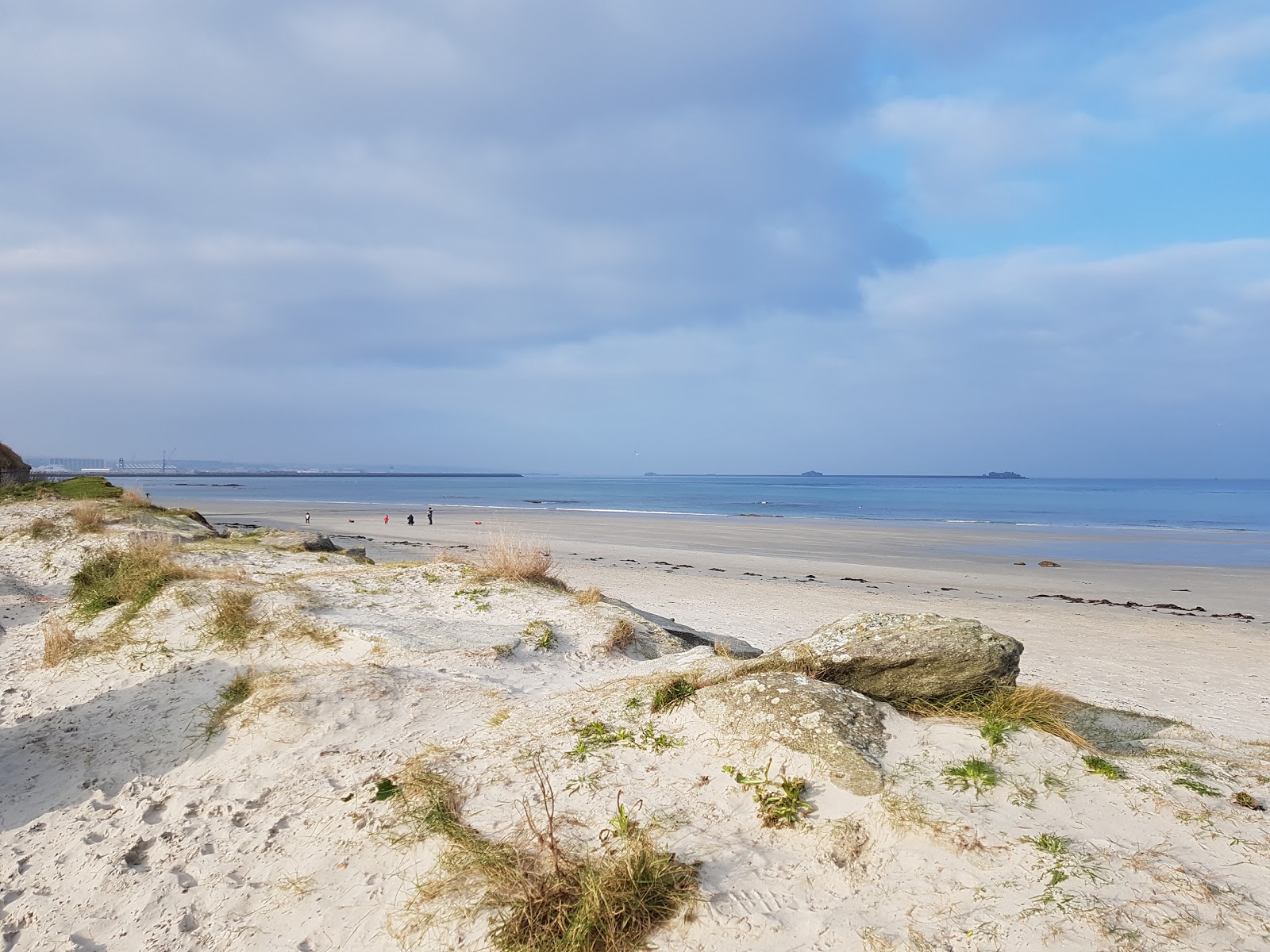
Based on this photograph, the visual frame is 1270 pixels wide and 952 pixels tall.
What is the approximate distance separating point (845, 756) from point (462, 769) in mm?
2769

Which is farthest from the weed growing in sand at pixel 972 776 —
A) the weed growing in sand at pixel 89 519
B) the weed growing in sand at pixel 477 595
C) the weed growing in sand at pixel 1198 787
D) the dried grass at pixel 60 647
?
the weed growing in sand at pixel 89 519

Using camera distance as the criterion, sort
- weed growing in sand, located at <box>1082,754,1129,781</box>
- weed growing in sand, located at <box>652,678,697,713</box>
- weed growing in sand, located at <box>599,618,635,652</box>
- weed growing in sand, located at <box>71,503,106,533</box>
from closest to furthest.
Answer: weed growing in sand, located at <box>1082,754,1129,781</box> → weed growing in sand, located at <box>652,678,697,713</box> → weed growing in sand, located at <box>599,618,635,652</box> → weed growing in sand, located at <box>71,503,106,533</box>

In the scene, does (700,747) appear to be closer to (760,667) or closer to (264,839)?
(760,667)

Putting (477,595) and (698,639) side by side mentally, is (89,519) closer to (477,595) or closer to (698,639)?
(477,595)

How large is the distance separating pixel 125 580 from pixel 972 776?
11609 mm

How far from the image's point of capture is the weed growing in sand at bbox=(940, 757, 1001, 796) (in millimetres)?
4660

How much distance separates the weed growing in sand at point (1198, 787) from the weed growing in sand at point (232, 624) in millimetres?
8923

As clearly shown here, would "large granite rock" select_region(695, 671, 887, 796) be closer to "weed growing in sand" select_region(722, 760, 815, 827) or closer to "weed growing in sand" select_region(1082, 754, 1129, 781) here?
"weed growing in sand" select_region(722, 760, 815, 827)

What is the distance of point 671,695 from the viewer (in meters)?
6.07

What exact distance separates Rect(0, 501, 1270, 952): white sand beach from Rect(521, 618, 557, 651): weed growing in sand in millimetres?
63

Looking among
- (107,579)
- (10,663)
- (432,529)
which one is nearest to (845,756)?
(10,663)

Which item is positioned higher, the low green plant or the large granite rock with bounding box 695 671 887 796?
the large granite rock with bounding box 695 671 887 796

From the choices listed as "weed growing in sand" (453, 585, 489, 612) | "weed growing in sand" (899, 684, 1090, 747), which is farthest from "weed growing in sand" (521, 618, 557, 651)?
"weed growing in sand" (899, 684, 1090, 747)

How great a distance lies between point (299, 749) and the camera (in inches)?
236
